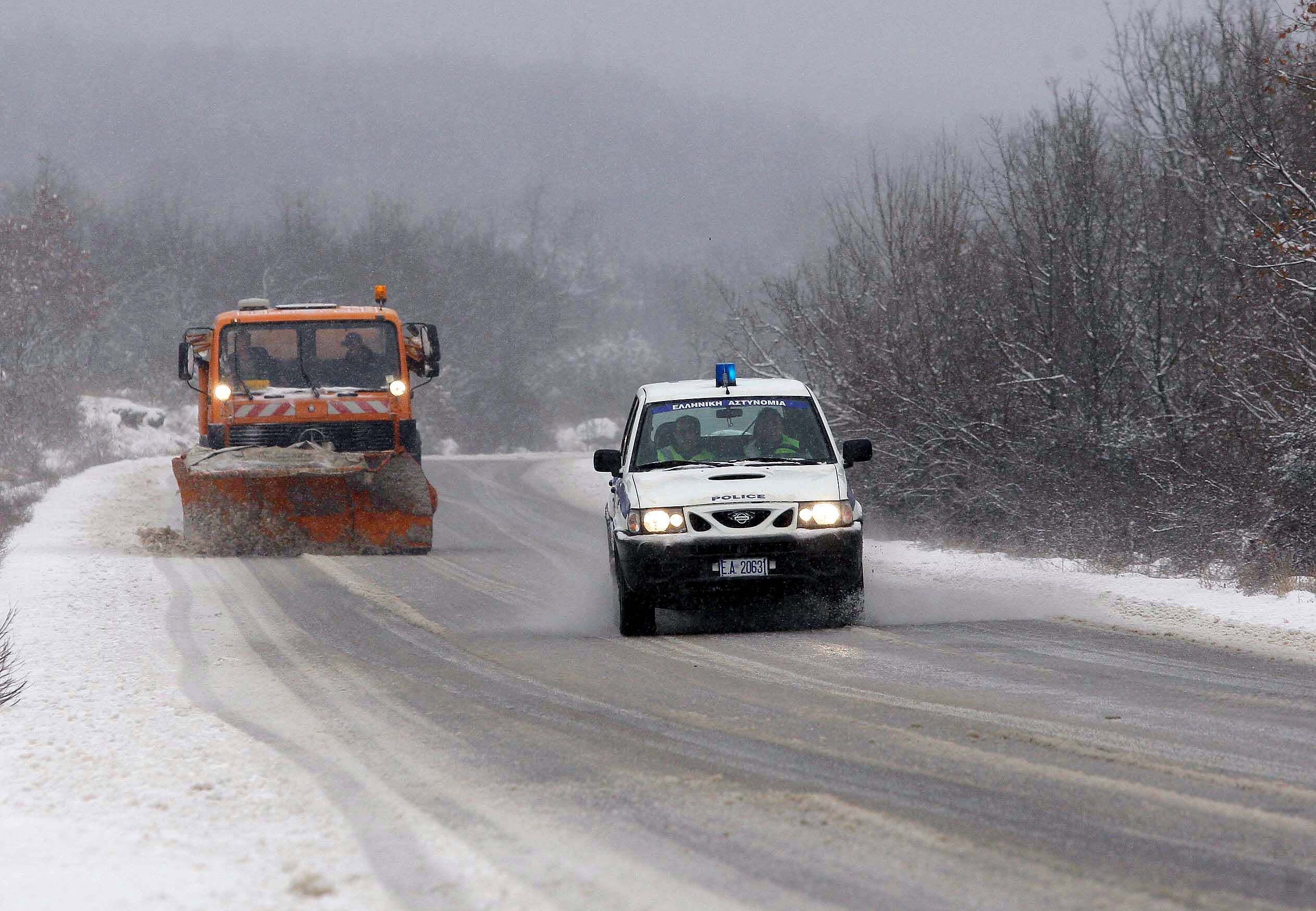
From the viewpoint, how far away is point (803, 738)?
20.0 feet

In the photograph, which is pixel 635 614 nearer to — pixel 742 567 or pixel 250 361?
pixel 742 567

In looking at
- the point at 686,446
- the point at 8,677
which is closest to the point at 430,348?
the point at 686,446

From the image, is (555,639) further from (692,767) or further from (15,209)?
(15,209)

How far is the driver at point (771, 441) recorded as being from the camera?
10.8 m

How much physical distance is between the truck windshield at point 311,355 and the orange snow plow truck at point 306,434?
1 cm

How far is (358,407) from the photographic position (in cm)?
1681

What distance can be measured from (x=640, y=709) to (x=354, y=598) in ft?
20.2

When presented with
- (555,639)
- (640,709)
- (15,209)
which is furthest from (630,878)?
(15,209)

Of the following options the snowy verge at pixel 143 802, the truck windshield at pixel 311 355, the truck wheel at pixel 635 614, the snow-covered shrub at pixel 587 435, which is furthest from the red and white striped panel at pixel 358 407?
the snow-covered shrub at pixel 587 435

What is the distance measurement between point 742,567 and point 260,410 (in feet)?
28.4

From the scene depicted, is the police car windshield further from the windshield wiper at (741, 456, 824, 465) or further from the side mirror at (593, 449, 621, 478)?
the side mirror at (593, 449, 621, 478)

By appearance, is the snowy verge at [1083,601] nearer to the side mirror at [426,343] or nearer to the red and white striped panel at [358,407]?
the side mirror at [426,343]

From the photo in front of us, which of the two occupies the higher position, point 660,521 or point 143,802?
point 660,521

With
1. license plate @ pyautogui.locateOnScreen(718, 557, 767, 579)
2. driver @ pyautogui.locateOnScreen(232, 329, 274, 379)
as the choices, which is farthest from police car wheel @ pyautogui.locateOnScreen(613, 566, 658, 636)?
driver @ pyautogui.locateOnScreen(232, 329, 274, 379)
